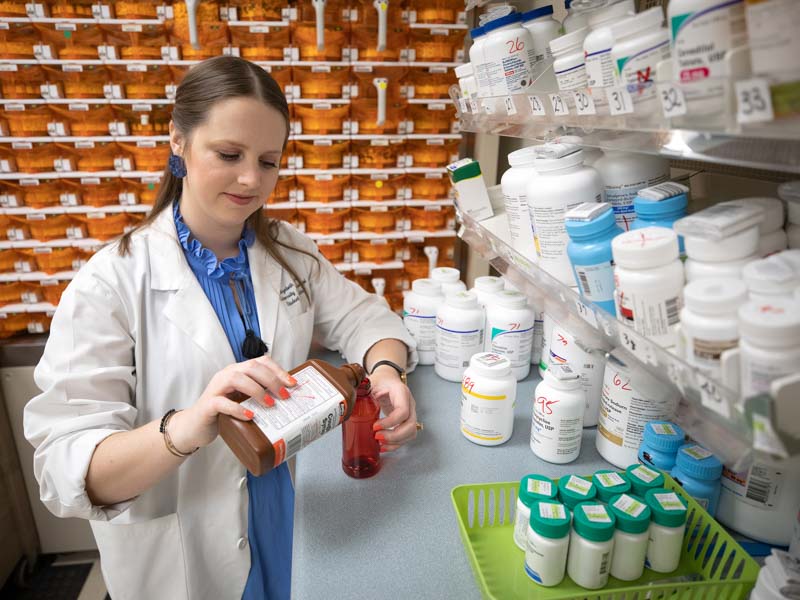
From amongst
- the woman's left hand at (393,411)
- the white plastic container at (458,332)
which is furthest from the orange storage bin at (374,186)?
the woman's left hand at (393,411)

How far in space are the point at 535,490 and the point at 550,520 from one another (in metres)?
0.09

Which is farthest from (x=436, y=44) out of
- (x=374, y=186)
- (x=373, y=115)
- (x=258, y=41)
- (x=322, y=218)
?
(x=322, y=218)

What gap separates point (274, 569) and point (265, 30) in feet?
7.33

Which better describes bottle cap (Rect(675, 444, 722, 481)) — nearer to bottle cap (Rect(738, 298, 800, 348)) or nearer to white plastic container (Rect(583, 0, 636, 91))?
bottle cap (Rect(738, 298, 800, 348))

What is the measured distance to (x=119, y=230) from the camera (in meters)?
2.61

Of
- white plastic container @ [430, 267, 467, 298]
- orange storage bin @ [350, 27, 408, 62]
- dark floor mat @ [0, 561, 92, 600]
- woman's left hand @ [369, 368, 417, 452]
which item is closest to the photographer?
woman's left hand @ [369, 368, 417, 452]

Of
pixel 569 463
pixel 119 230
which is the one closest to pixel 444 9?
pixel 119 230

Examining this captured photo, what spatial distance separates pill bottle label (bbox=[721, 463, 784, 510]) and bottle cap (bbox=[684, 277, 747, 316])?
19.5 inches

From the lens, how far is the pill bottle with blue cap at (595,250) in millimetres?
722

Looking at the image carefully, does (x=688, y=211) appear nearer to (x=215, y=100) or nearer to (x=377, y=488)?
(x=377, y=488)

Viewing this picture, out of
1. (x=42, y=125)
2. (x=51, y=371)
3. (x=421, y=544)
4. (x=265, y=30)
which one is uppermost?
(x=265, y=30)

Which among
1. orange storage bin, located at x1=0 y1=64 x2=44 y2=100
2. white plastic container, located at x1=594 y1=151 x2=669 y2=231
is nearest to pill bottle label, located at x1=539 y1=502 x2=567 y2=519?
white plastic container, located at x1=594 y1=151 x2=669 y2=231

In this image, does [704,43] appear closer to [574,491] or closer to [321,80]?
[574,491]

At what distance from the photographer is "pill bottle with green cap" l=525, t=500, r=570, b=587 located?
803 millimetres
